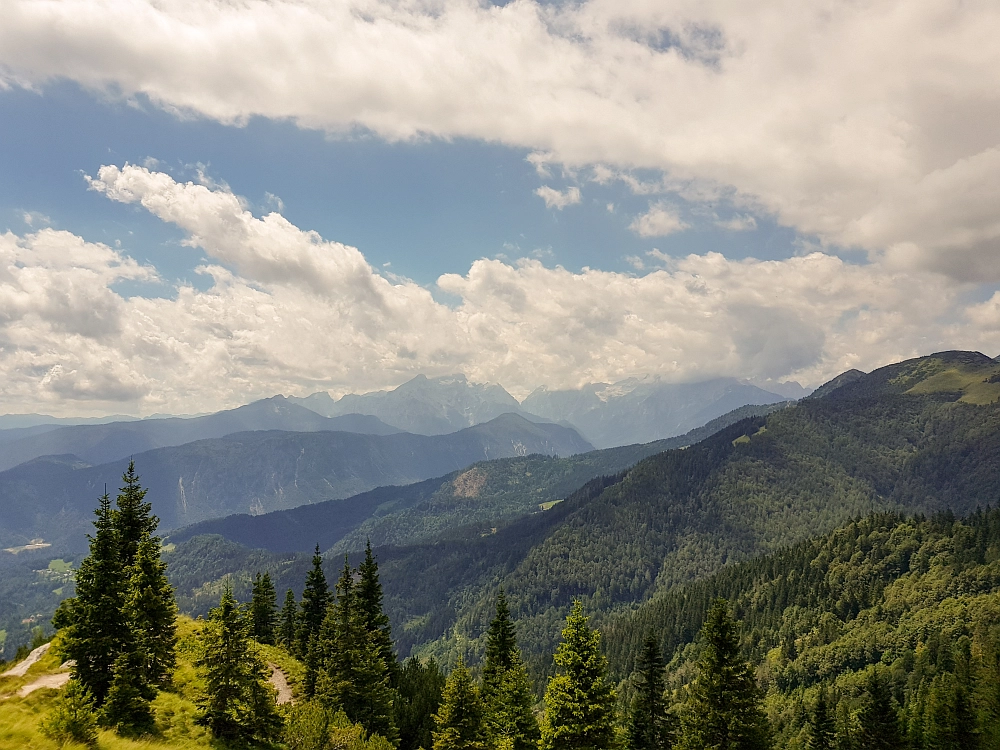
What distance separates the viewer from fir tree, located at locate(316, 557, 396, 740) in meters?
47.1

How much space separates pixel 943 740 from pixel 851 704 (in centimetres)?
6244

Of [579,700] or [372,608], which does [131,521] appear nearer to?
[372,608]

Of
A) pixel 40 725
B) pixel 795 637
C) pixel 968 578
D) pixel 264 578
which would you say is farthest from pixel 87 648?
pixel 968 578

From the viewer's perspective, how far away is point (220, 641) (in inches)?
1325

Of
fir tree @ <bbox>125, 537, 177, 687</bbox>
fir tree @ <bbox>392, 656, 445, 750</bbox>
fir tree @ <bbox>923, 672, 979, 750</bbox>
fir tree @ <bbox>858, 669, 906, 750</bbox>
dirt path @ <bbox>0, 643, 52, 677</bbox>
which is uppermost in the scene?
fir tree @ <bbox>125, 537, 177, 687</bbox>

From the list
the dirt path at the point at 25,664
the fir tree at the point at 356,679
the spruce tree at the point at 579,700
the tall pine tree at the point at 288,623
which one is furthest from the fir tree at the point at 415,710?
the dirt path at the point at 25,664

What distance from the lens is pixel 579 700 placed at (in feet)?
104

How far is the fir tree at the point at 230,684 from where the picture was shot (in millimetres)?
33688

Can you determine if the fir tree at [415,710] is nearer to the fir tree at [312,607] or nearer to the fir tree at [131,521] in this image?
the fir tree at [312,607]

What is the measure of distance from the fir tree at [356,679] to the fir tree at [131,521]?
1891 centimetres

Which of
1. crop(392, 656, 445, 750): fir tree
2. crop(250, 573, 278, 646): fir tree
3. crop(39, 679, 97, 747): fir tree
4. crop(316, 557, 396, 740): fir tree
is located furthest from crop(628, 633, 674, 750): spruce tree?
crop(250, 573, 278, 646): fir tree

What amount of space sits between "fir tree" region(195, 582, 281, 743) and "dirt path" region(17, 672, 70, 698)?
25.4ft

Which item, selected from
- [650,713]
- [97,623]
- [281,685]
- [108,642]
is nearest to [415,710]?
[281,685]

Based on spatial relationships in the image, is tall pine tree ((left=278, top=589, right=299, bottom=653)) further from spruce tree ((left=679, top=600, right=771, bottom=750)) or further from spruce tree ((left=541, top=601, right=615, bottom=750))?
spruce tree ((left=679, top=600, right=771, bottom=750))
